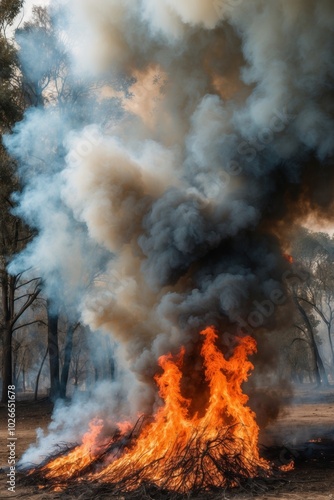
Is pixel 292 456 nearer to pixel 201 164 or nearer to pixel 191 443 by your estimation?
pixel 191 443

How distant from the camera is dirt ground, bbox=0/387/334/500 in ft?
24.7

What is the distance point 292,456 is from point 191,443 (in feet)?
9.61

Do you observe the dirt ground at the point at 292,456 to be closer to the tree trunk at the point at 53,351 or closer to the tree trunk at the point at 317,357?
the tree trunk at the point at 53,351

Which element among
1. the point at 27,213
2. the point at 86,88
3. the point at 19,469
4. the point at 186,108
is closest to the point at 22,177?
the point at 27,213

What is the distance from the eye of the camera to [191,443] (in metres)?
8.45

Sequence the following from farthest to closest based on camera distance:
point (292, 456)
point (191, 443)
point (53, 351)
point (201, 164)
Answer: point (53, 351)
point (201, 164)
point (292, 456)
point (191, 443)

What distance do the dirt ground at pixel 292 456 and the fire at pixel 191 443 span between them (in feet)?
1.73

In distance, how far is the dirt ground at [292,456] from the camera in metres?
7.52

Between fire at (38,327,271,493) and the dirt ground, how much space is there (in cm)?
53

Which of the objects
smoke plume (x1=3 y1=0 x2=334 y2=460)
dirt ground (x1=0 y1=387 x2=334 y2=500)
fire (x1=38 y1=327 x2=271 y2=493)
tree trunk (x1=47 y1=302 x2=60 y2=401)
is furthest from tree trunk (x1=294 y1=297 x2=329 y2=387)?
fire (x1=38 y1=327 x2=271 y2=493)

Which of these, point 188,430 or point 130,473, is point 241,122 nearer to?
point 188,430

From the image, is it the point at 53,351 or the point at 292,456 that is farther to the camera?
the point at 53,351

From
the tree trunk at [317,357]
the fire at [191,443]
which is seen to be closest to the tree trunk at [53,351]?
the fire at [191,443]

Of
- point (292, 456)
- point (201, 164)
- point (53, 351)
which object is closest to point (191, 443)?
point (292, 456)
